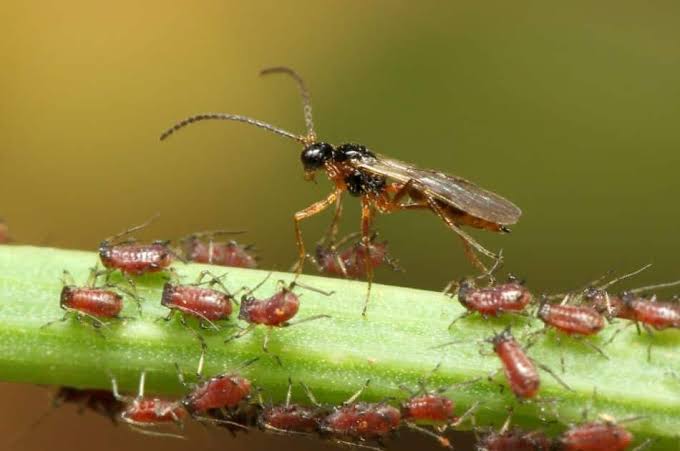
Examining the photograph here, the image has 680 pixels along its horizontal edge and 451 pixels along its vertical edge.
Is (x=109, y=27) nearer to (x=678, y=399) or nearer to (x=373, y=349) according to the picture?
(x=373, y=349)

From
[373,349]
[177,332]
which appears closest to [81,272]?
[177,332]

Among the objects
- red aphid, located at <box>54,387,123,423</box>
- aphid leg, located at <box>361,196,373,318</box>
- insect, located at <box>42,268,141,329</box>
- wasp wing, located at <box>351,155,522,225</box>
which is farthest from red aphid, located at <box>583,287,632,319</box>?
red aphid, located at <box>54,387,123,423</box>

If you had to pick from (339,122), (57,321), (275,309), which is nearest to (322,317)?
(275,309)

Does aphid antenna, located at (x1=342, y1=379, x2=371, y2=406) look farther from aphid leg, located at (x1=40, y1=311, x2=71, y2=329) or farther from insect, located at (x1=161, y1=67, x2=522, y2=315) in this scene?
aphid leg, located at (x1=40, y1=311, x2=71, y2=329)

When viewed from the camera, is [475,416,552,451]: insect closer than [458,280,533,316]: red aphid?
Yes

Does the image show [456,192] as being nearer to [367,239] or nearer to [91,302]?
[367,239]
